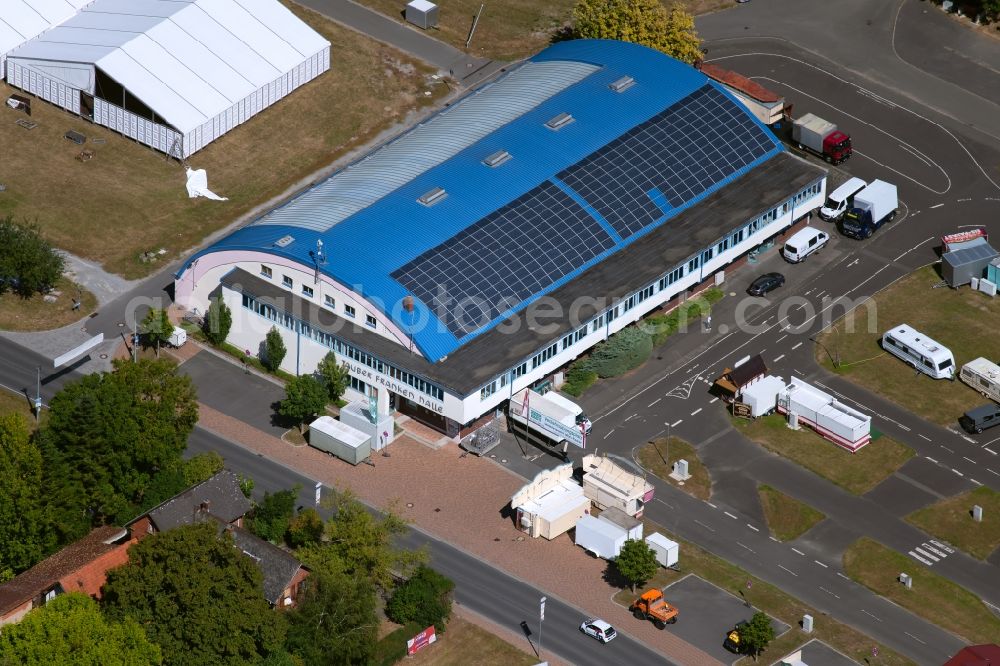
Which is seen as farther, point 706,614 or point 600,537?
point 600,537

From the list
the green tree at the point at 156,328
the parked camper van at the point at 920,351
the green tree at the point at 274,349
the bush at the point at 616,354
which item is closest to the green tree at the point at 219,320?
the green tree at the point at 156,328

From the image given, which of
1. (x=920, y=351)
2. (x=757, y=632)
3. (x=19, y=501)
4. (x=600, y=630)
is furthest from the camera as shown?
(x=920, y=351)

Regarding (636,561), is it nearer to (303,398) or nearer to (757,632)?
(757,632)

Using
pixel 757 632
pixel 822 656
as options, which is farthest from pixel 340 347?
pixel 822 656

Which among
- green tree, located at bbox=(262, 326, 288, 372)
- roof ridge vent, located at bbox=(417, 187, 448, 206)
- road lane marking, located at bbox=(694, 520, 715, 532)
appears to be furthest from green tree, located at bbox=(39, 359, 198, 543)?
road lane marking, located at bbox=(694, 520, 715, 532)

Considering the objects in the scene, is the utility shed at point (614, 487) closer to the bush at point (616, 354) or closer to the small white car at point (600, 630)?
the small white car at point (600, 630)

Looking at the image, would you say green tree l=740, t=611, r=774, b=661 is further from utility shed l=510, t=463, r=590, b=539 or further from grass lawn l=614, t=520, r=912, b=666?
utility shed l=510, t=463, r=590, b=539
